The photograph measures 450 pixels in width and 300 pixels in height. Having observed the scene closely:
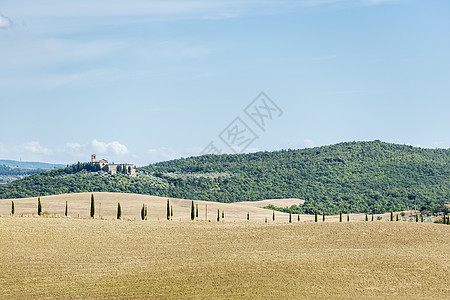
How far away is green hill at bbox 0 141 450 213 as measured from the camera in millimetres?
152250

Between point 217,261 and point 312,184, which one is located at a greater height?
point 312,184

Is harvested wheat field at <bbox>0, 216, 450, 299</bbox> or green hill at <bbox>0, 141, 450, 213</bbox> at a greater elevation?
green hill at <bbox>0, 141, 450, 213</bbox>

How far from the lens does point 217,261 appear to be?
138 ft

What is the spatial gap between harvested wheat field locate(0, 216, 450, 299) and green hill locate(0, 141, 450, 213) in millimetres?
87120

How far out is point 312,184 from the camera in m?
180

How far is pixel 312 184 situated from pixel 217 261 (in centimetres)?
14058

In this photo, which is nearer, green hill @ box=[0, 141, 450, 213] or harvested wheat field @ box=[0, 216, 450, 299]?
harvested wheat field @ box=[0, 216, 450, 299]

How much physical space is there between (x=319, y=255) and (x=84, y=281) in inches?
709

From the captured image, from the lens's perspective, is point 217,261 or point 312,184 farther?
point 312,184

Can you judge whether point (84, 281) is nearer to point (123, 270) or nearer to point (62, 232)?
point (123, 270)

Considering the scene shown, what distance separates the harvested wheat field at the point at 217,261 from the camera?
114 ft

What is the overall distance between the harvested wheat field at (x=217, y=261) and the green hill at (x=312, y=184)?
3430 inches

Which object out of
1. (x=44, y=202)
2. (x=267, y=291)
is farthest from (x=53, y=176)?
(x=267, y=291)

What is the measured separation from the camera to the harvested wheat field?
1366 inches
